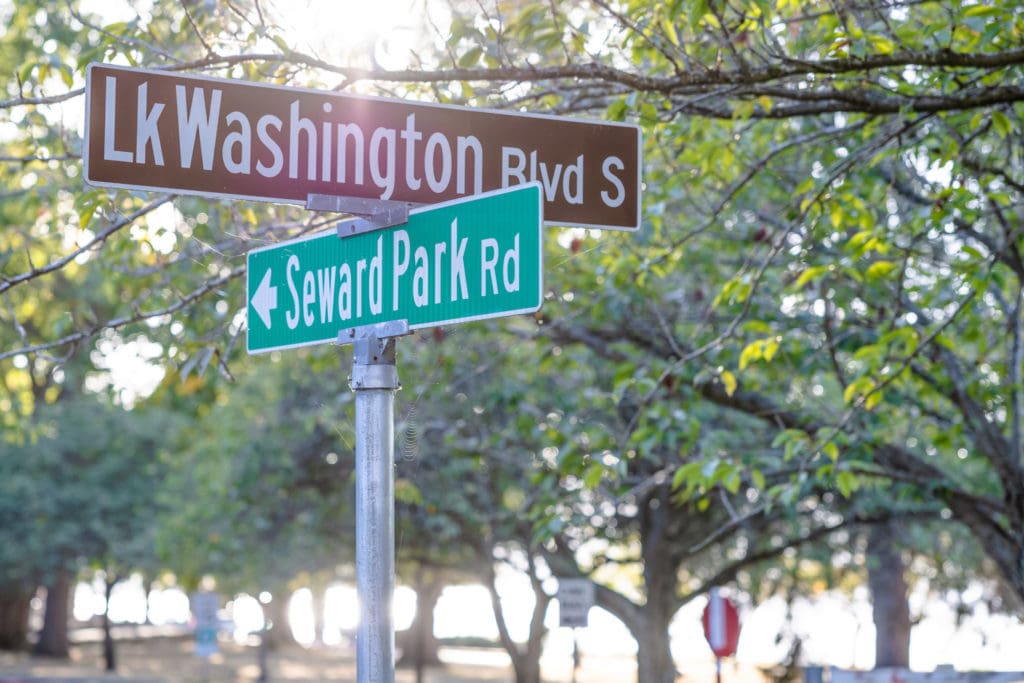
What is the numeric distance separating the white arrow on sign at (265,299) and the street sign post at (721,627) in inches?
525

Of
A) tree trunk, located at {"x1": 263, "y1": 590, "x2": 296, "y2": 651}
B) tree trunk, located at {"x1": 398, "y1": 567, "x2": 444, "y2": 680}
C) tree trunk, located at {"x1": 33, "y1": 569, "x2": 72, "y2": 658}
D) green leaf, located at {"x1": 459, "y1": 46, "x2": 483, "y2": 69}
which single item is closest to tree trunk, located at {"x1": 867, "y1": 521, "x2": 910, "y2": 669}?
tree trunk, located at {"x1": 398, "y1": 567, "x2": 444, "y2": 680}

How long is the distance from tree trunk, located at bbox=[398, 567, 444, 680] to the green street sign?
26117 millimetres

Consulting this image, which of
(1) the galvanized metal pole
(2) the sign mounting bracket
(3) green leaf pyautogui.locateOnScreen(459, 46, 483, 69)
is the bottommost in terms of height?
(1) the galvanized metal pole

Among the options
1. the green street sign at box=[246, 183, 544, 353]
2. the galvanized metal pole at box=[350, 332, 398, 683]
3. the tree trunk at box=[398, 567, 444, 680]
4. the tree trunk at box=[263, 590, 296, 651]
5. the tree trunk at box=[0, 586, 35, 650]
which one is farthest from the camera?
the tree trunk at box=[263, 590, 296, 651]

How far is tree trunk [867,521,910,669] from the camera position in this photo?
20.0 meters

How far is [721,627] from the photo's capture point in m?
16.1

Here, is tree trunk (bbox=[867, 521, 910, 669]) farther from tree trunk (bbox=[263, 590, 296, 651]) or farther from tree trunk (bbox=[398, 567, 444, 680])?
tree trunk (bbox=[263, 590, 296, 651])

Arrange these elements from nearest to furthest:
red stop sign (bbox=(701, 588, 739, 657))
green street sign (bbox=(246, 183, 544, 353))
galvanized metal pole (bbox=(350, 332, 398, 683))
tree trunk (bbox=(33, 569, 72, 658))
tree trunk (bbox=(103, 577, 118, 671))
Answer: galvanized metal pole (bbox=(350, 332, 398, 683)) < green street sign (bbox=(246, 183, 544, 353)) < red stop sign (bbox=(701, 588, 739, 657)) < tree trunk (bbox=(103, 577, 118, 671)) < tree trunk (bbox=(33, 569, 72, 658))

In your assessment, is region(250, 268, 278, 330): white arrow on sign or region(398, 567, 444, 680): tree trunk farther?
region(398, 567, 444, 680): tree trunk

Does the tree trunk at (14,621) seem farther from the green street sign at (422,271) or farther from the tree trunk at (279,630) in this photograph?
the green street sign at (422,271)

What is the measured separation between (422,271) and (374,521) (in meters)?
0.59

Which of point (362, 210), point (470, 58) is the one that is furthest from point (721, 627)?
point (362, 210)

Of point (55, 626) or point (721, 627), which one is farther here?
point (55, 626)

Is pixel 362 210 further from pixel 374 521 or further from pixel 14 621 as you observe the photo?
pixel 14 621
